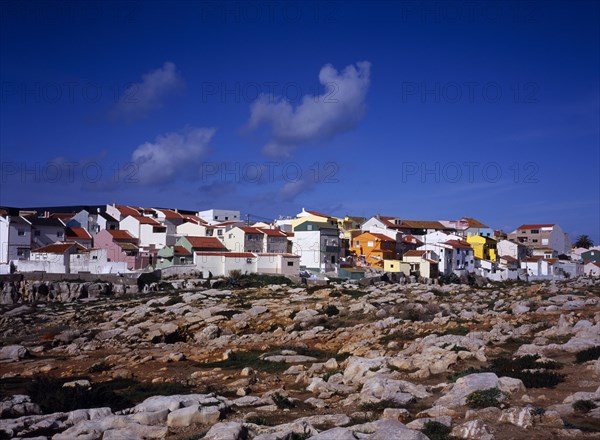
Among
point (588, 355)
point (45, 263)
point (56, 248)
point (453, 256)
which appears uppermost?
point (56, 248)

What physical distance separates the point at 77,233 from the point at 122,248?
12.3 meters

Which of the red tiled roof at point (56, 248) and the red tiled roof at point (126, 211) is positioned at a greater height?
the red tiled roof at point (126, 211)

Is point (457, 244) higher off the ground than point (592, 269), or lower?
higher

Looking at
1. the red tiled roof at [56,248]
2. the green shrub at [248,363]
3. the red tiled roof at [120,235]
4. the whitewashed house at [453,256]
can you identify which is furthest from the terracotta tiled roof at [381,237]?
the green shrub at [248,363]

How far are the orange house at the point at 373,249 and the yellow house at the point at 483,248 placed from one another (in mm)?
16170

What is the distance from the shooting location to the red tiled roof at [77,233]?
74.8 metres

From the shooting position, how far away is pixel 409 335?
24.7 metres

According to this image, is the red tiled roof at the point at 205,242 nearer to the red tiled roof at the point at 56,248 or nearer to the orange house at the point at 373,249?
the red tiled roof at the point at 56,248

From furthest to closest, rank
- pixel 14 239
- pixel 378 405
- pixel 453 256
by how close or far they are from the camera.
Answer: pixel 453 256
pixel 14 239
pixel 378 405

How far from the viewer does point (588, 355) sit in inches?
685

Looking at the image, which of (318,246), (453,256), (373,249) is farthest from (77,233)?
(453,256)

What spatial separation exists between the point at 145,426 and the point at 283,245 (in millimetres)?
62899

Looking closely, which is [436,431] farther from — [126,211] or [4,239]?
[126,211]

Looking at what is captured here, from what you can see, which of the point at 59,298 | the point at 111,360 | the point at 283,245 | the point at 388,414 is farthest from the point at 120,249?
the point at 388,414
